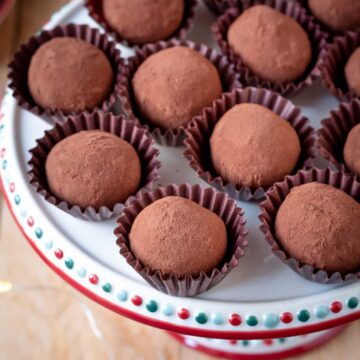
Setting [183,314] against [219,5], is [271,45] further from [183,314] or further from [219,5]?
[183,314]

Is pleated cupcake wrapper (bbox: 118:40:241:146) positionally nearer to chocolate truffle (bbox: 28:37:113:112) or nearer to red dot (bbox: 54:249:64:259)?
chocolate truffle (bbox: 28:37:113:112)

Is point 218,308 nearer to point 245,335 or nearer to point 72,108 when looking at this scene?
point 245,335

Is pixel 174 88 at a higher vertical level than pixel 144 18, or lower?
lower

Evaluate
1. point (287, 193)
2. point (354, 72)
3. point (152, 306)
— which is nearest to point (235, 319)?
point (152, 306)

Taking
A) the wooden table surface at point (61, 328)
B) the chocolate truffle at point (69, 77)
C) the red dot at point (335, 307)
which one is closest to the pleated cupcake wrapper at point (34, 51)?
the chocolate truffle at point (69, 77)

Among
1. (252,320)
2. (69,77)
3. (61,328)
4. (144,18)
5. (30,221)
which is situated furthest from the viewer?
(61,328)
